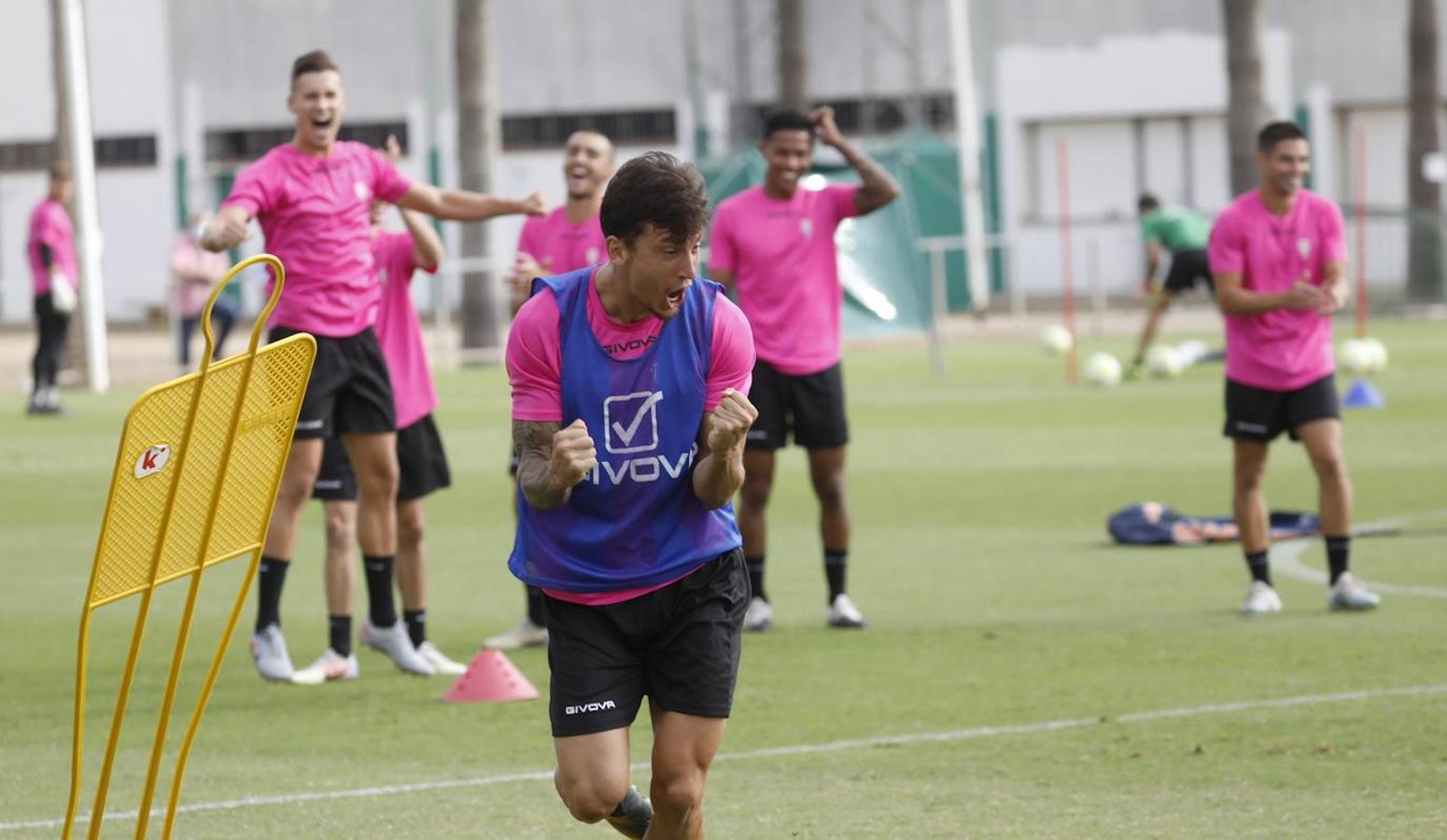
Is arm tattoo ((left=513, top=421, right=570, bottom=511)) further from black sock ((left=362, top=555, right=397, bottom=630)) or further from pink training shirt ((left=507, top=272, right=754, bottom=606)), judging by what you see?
black sock ((left=362, top=555, right=397, bottom=630))

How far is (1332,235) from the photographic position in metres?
10.5

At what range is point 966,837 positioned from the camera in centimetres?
648

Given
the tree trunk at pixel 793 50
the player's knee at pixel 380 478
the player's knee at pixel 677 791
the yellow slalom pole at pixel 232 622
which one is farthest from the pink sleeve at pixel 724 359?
the tree trunk at pixel 793 50

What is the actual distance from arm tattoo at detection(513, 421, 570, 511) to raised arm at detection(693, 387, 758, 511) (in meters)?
0.31

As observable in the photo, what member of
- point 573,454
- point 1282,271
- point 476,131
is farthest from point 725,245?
point 476,131

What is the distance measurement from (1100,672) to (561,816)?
2935 mm

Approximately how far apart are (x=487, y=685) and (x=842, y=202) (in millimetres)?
3048

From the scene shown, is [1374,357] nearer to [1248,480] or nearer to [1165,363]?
[1165,363]

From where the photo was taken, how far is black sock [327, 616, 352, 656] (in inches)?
372

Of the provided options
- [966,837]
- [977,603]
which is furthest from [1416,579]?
[966,837]

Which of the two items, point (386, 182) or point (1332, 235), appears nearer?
point (386, 182)

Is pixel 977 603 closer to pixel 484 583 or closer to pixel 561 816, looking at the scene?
pixel 484 583

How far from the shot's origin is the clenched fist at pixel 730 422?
521 centimetres

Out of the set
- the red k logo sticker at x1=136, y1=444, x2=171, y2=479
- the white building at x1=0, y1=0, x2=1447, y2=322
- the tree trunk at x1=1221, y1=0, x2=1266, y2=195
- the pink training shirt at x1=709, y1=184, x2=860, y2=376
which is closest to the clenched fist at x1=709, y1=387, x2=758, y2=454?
the red k logo sticker at x1=136, y1=444, x2=171, y2=479
